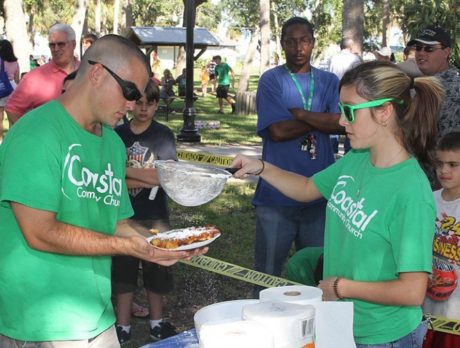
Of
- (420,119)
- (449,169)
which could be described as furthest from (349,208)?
(449,169)

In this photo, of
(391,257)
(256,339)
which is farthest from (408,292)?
(256,339)

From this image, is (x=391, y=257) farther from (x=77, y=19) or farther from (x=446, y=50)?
(x=77, y=19)

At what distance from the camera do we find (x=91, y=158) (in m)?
2.73

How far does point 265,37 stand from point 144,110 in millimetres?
21310

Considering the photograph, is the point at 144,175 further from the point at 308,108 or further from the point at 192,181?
the point at 192,181

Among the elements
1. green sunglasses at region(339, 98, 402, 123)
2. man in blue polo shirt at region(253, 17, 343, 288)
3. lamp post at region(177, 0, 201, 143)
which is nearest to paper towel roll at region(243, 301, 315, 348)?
green sunglasses at region(339, 98, 402, 123)

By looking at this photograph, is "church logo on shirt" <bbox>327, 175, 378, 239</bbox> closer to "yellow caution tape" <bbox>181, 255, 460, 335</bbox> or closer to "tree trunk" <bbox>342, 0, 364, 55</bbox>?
"yellow caution tape" <bbox>181, 255, 460, 335</bbox>

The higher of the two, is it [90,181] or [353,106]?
[353,106]

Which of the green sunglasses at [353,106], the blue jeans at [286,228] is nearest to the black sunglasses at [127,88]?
the green sunglasses at [353,106]

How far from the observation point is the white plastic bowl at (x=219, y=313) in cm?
205

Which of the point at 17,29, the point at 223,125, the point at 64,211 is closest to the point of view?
the point at 64,211

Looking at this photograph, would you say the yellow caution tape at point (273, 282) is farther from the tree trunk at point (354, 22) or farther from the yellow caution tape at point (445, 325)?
the tree trunk at point (354, 22)

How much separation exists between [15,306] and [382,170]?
1.52 meters

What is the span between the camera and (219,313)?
209cm
